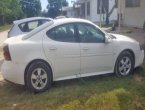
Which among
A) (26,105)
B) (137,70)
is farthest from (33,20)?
(26,105)

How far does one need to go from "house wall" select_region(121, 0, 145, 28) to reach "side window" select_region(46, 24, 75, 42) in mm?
17357

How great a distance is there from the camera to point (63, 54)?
27.9 feet

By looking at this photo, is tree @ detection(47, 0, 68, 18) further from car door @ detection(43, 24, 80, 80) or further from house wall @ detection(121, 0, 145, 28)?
car door @ detection(43, 24, 80, 80)

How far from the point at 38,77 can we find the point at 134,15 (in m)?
20.1

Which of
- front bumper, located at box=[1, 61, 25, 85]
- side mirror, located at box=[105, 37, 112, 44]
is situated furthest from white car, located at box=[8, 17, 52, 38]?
front bumper, located at box=[1, 61, 25, 85]

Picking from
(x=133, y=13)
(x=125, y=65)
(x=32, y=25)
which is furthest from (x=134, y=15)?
(x=125, y=65)

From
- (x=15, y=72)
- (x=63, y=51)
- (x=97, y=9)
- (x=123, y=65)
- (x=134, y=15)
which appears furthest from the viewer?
(x=97, y=9)

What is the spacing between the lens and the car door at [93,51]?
8836mm

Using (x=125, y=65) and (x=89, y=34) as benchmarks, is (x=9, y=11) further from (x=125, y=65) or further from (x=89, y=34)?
(x=89, y=34)

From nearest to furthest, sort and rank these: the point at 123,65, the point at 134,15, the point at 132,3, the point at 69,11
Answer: the point at 123,65 < the point at 134,15 < the point at 132,3 < the point at 69,11

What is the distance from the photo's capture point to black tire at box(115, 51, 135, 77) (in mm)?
9352

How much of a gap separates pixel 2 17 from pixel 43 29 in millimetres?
47215

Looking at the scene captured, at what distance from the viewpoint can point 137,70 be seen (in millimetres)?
9969

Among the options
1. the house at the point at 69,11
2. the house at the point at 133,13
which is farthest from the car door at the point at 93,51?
the house at the point at 69,11
